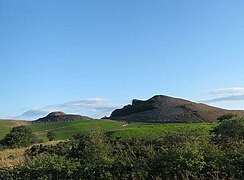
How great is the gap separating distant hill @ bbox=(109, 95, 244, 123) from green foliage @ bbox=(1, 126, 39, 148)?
5374 centimetres

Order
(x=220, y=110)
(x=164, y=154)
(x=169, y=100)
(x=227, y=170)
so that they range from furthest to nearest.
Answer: (x=169, y=100), (x=220, y=110), (x=164, y=154), (x=227, y=170)

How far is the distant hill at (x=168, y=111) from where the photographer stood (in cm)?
10175

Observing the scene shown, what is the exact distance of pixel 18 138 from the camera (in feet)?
144

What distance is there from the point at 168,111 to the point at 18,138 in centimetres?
7183

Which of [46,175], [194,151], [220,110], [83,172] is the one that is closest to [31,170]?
[46,175]

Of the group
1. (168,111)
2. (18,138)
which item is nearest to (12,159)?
(18,138)

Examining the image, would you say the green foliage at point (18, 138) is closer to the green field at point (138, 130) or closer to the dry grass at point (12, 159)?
the green field at point (138, 130)

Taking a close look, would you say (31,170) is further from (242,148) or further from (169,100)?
(169,100)

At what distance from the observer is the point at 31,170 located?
14047 millimetres

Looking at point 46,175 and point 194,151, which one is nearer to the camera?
point 194,151

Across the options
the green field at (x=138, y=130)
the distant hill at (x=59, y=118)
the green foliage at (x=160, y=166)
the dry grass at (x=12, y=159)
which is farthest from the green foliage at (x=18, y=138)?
the distant hill at (x=59, y=118)

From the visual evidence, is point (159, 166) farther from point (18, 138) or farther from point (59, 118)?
point (59, 118)

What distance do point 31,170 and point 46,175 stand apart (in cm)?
74

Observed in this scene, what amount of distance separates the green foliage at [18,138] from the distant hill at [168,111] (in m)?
53.7
